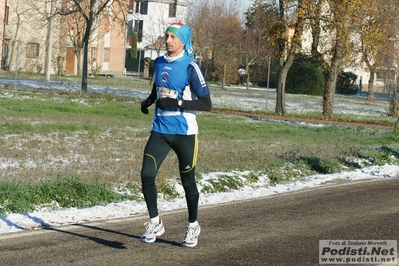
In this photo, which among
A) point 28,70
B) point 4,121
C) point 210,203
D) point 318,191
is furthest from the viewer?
point 28,70

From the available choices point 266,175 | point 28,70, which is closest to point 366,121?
point 266,175

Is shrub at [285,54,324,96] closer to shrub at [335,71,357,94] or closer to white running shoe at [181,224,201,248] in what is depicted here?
shrub at [335,71,357,94]

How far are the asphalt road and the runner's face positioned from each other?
189cm

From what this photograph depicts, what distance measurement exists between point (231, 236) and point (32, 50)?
56.0 m

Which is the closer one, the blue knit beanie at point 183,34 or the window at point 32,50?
the blue knit beanie at point 183,34

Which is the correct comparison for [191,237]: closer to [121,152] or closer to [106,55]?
[121,152]

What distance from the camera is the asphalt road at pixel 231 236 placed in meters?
6.86

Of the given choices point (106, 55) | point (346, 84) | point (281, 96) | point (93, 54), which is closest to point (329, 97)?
point (281, 96)

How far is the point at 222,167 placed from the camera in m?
13.9

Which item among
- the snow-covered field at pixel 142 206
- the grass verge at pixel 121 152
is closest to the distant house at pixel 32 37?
the grass verge at pixel 121 152

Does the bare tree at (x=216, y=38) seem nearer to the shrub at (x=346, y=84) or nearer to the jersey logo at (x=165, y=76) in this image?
the shrub at (x=346, y=84)

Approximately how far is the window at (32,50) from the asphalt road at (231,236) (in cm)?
5281

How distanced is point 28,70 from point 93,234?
5506 cm

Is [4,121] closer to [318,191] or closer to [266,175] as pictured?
[266,175]
